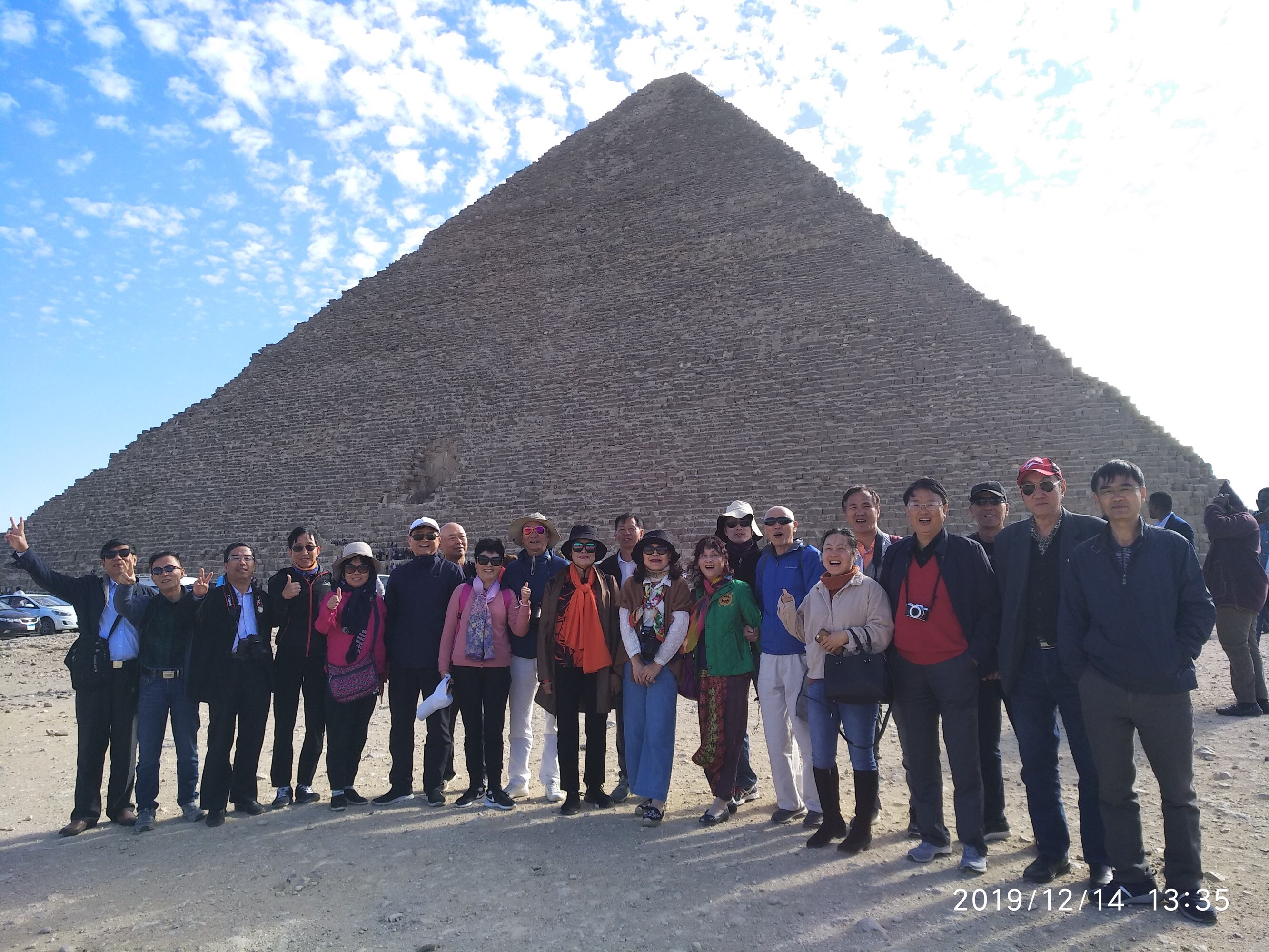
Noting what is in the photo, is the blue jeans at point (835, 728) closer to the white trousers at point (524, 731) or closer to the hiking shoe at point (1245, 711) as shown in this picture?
the white trousers at point (524, 731)

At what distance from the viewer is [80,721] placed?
3312mm

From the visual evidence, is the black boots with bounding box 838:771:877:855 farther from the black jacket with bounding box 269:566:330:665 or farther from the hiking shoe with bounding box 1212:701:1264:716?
the hiking shoe with bounding box 1212:701:1264:716

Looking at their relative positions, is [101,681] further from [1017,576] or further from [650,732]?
[1017,576]

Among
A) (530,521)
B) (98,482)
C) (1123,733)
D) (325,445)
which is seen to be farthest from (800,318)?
(98,482)

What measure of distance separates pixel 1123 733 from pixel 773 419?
1403cm

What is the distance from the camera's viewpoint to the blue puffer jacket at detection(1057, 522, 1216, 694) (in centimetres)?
219

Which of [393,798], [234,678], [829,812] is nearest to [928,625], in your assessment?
[829,812]

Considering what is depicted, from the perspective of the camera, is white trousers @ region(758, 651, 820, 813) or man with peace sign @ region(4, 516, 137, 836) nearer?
white trousers @ region(758, 651, 820, 813)

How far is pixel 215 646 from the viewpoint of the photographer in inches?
132

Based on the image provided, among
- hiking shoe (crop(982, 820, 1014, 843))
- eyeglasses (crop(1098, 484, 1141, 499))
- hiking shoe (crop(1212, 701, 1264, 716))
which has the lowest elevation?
hiking shoe (crop(982, 820, 1014, 843))

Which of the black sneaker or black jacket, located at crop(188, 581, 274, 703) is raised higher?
black jacket, located at crop(188, 581, 274, 703)

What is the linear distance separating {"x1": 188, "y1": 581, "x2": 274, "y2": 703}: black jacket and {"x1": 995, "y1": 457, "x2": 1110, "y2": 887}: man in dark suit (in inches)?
125

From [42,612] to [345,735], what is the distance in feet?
41.3

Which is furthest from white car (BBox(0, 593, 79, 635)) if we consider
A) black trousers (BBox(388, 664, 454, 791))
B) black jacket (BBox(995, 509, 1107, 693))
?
black jacket (BBox(995, 509, 1107, 693))
